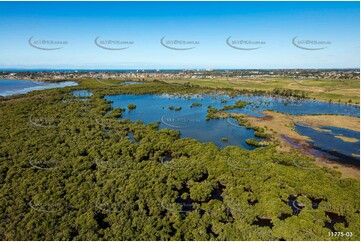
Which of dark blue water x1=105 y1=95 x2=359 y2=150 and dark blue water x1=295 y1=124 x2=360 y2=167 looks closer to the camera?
dark blue water x1=295 y1=124 x2=360 y2=167

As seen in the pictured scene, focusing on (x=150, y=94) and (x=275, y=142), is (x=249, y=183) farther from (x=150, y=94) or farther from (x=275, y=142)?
(x=150, y=94)

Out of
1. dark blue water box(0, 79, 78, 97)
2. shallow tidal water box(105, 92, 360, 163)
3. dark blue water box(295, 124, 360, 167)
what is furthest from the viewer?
dark blue water box(0, 79, 78, 97)

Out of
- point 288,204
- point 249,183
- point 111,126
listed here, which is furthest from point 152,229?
point 111,126

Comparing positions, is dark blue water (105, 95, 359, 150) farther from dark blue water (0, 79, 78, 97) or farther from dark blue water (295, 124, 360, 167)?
dark blue water (0, 79, 78, 97)

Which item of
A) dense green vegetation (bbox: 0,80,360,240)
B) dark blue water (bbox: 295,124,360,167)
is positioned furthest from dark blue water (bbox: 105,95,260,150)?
dark blue water (bbox: 295,124,360,167)

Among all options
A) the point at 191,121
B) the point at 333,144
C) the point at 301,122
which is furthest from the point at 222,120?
the point at 333,144

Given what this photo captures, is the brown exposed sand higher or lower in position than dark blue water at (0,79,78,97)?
lower
